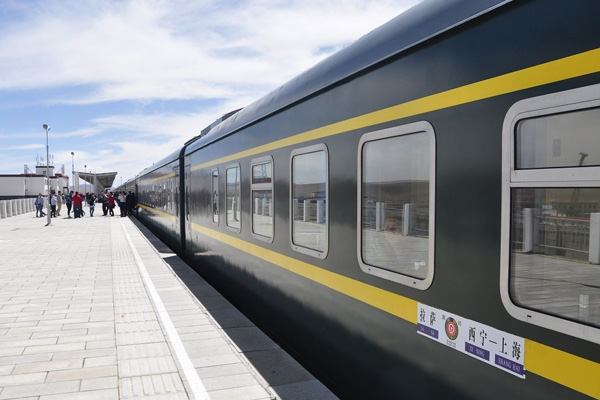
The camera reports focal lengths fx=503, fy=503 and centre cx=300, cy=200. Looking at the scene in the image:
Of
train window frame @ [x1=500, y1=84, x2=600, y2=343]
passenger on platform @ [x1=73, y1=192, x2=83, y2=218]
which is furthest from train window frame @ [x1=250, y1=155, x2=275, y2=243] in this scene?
passenger on platform @ [x1=73, y1=192, x2=83, y2=218]

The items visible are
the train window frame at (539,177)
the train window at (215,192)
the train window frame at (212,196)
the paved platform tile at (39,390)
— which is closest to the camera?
the train window frame at (539,177)

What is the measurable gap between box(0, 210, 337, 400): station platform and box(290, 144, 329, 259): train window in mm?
1254

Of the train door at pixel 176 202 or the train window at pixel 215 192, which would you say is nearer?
the train window at pixel 215 192

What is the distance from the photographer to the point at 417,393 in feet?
9.95

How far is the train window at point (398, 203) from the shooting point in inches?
117

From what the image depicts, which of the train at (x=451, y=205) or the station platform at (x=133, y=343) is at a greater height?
the train at (x=451, y=205)

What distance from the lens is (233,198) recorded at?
24.2 ft

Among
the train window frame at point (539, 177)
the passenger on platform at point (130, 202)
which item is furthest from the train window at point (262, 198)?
the passenger on platform at point (130, 202)

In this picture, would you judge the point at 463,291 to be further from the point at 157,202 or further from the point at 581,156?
the point at 157,202

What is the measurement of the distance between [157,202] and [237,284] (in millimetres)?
12681

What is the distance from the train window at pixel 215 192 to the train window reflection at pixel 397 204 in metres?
5.18

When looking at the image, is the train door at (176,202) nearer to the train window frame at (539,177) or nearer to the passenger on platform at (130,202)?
the train window frame at (539,177)

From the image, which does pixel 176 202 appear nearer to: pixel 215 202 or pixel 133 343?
pixel 215 202

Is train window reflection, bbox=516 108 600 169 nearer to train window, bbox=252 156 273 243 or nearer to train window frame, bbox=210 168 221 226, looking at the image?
train window, bbox=252 156 273 243
